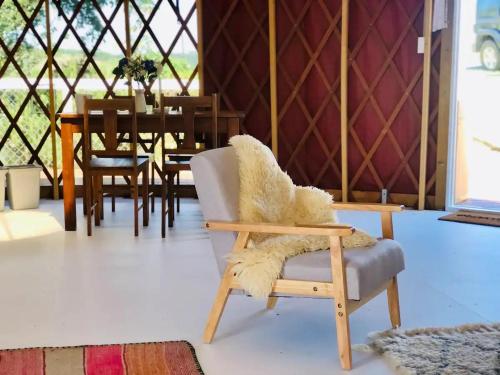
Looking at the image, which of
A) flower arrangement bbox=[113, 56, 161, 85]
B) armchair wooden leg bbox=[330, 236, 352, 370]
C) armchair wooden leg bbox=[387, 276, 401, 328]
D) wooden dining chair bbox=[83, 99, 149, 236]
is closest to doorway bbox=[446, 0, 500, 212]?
flower arrangement bbox=[113, 56, 161, 85]

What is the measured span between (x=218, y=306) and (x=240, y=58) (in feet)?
10.8

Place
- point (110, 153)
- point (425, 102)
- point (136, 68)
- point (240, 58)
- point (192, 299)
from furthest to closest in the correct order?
point (240, 58)
point (425, 102)
point (136, 68)
point (110, 153)
point (192, 299)

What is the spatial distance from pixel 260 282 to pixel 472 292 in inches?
45.0

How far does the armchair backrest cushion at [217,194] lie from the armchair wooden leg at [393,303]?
58 cm

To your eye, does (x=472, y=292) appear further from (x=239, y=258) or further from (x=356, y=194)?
(x=356, y=194)

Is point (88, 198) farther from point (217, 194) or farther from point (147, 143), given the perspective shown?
point (217, 194)

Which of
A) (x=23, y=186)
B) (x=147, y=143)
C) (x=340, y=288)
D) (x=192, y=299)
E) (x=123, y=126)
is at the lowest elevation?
(x=192, y=299)

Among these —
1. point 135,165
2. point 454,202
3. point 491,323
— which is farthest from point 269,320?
point 454,202

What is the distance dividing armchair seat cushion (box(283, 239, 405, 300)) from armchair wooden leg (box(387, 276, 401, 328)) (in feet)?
0.51

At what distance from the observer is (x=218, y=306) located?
222 cm

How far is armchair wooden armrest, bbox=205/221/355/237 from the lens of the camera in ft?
6.55

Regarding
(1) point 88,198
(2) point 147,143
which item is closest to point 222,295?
(1) point 88,198

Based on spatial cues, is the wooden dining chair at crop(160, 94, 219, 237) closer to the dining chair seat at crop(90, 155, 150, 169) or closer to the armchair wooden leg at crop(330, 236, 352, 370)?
the dining chair seat at crop(90, 155, 150, 169)

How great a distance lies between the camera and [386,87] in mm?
4840
